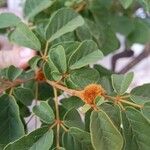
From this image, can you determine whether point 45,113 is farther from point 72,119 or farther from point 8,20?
point 8,20

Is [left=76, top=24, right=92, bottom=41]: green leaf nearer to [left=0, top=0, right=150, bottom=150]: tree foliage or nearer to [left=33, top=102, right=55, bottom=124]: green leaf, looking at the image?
[left=0, top=0, right=150, bottom=150]: tree foliage

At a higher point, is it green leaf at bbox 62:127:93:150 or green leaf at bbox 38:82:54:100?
green leaf at bbox 38:82:54:100

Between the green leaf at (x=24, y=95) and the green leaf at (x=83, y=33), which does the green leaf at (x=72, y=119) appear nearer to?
the green leaf at (x=24, y=95)

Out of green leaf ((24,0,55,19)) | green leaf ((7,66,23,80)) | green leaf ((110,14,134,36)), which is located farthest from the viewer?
green leaf ((110,14,134,36))

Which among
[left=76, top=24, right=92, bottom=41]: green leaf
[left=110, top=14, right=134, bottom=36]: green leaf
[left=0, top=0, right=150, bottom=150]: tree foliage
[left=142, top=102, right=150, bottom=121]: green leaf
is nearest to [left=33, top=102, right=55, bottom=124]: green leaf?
[left=0, top=0, right=150, bottom=150]: tree foliage

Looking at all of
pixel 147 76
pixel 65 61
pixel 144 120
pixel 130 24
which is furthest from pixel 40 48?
pixel 147 76

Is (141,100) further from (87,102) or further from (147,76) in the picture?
(147,76)

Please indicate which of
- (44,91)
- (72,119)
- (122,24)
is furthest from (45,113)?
(122,24)
